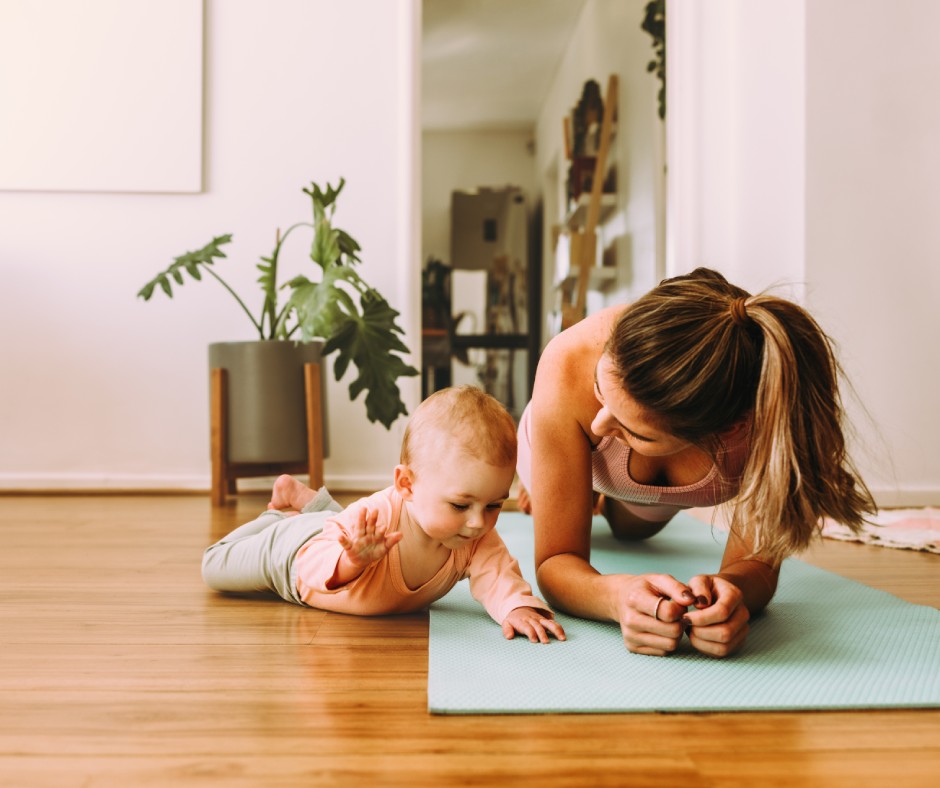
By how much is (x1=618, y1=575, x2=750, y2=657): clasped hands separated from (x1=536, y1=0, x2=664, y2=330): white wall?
10.0 feet

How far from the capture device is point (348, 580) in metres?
1.21

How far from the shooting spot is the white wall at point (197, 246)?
3.19 m

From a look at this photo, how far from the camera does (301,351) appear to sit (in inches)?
110

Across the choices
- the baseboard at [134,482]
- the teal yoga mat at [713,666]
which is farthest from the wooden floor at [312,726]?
the baseboard at [134,482]

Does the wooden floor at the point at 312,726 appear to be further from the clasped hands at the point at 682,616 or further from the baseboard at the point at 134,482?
the baseboard at the point at 134,482

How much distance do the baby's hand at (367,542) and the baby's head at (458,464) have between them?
2.3 inches

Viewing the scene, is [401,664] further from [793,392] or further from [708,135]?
[708,135]

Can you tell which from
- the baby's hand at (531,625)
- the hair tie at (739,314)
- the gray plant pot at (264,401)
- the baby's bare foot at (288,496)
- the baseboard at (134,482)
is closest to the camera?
the hair tie at (739,314)

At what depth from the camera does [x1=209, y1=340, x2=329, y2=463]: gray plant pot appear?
273 centimetres

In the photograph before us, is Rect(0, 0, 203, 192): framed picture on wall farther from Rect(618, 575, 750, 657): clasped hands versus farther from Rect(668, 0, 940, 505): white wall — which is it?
Rect(618, 575, 750, 657): clasped hands

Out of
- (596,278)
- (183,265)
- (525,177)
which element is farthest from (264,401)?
(525,177)

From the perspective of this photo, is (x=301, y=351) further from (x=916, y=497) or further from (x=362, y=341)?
(x=916, y=497)

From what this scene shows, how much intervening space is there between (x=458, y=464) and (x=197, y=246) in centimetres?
243

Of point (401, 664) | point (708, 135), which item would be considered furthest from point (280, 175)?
point (401, 664)
